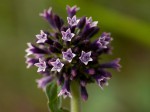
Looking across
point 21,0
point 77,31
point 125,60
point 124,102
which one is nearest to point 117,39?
point 125,60

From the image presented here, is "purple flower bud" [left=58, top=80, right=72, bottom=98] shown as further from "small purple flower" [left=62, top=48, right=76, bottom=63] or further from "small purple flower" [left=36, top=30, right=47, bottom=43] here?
"small purple flower" [left=36, top=30, right=47, bottom=43]

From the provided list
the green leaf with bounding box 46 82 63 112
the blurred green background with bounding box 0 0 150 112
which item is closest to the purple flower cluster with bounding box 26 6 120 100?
the green leaf with bounding box 46 82 63 112

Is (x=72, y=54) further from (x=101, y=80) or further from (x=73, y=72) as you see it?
(x=101, y=80)

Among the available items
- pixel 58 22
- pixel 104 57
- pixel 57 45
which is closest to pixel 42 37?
pixel 57 45

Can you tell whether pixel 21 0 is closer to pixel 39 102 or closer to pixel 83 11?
pixel 83 11

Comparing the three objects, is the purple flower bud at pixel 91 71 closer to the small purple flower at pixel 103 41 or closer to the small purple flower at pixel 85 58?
the small purple flower at pixel 85 58

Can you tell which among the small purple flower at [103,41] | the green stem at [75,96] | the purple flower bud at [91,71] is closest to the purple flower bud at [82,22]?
the small purple flower at [103,41]
